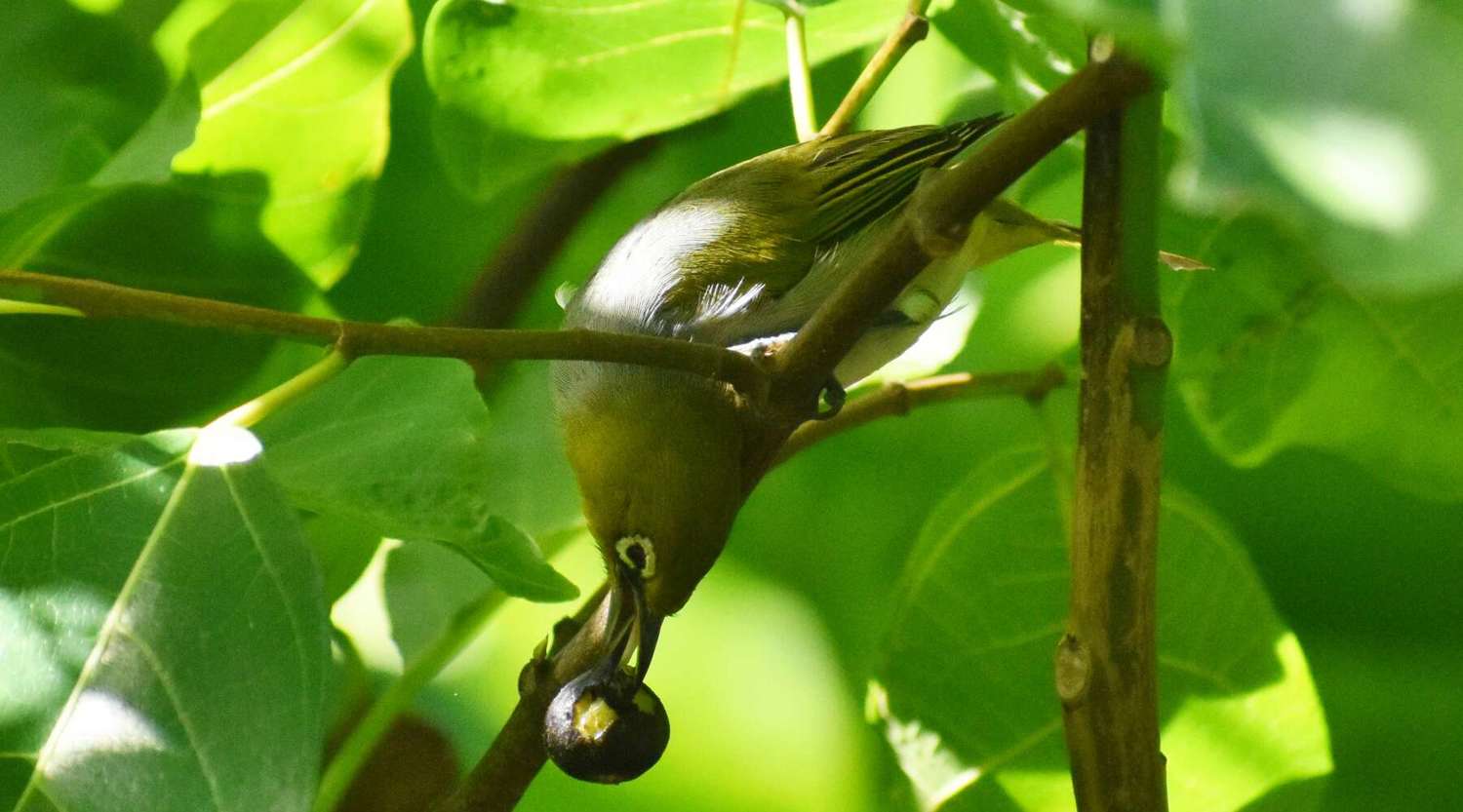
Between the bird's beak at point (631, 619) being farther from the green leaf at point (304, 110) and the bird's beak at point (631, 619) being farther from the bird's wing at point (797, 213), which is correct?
the green leaf at point (304, 110)

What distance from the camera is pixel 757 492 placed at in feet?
7.17

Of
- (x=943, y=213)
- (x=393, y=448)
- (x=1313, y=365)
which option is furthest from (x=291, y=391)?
(x=1313, y=365)

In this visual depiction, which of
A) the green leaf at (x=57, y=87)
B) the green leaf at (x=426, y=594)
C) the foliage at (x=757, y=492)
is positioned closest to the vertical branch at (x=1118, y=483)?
the foliage at (x=757, y=492)

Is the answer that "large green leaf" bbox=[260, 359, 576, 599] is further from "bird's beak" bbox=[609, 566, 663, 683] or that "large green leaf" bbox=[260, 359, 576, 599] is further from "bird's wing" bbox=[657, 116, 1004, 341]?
"bird's wing" bbox=[657, 116, 1004, 341]

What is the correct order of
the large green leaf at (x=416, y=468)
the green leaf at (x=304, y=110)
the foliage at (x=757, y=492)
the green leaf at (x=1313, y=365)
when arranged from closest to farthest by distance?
the foliage at (x=757, y=492) < the large green leaf at (x=416, y=468) < the green leaf at (x=1313, y=365) < the green leaf at (x=304, y=110)

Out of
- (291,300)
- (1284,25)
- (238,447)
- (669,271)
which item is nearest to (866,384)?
(669,271)

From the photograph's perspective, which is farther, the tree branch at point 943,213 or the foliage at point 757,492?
the foliage at point 757,492

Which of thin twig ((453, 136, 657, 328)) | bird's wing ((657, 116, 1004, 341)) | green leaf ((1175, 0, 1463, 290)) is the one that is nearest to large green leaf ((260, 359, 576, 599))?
bird's wing ((657, 116, 1004, 341))

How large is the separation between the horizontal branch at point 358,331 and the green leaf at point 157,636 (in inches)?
5.8

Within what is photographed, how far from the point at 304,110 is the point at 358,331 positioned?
0.71 m

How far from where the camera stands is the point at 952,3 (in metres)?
1.36

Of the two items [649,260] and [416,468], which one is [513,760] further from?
[649,260]

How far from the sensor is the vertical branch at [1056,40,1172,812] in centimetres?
86

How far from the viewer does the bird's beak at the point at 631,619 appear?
123 cm
